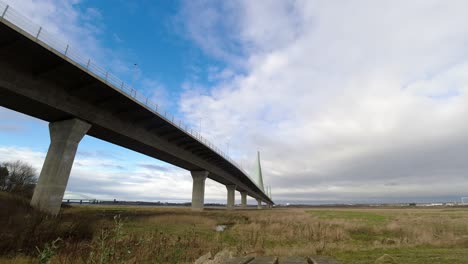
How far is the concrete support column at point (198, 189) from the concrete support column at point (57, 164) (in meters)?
34.3

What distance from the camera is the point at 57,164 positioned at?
2180 cm

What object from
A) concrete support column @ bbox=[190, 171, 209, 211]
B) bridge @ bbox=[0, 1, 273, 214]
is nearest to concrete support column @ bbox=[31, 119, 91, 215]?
bridge @ bbox=[0, 1, 273, 214]

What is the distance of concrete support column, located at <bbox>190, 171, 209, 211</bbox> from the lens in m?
55.0

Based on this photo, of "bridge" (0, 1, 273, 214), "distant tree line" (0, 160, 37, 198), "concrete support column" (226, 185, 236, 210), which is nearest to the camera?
"bridge" (0, 1, 273, 214)

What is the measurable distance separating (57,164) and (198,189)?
36.1 m

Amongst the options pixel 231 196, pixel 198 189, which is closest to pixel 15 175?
pixel 198 189

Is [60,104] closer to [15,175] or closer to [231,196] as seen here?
[15,175]

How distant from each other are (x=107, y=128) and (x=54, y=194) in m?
7.76

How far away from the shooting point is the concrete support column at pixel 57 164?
835 inches

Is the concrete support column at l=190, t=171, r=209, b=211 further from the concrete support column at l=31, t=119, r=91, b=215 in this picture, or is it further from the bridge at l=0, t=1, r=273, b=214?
the concrete support column at l=31, t=119, r=91, b=215

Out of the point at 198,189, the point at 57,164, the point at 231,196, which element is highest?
the point at 231,196

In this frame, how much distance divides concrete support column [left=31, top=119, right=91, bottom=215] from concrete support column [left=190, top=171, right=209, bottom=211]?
112 ft

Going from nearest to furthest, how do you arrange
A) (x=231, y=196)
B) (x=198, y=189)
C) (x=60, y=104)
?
(x=60, y=104)
(x=198, y=189)
(x=231, y=196)

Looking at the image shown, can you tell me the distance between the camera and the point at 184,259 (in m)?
8.84
